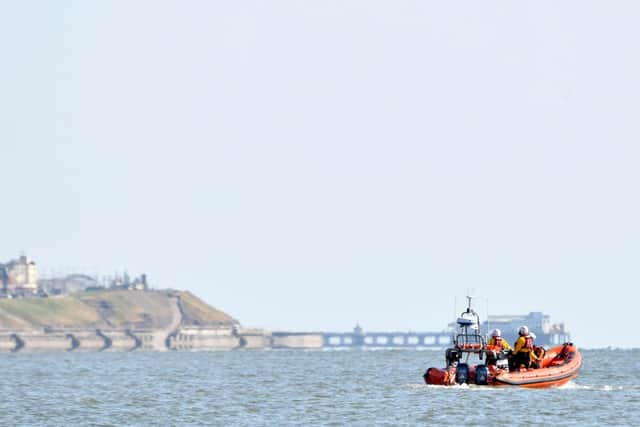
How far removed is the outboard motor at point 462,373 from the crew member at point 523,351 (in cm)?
339

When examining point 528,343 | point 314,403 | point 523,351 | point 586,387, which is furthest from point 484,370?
point 586,387

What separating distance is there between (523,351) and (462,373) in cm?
417

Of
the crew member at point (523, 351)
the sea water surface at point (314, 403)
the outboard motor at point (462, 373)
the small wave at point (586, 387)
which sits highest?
the crew member at point (523, 351)

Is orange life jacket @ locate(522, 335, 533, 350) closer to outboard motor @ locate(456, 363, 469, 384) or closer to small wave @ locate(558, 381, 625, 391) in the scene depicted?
outboard motor @ locate(456, 363, 469, 384)

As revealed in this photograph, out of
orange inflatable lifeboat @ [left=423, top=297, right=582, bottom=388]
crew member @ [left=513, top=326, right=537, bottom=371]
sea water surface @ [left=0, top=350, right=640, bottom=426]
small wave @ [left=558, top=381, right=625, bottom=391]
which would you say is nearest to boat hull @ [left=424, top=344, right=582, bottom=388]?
orange inflatable lifeboat @ [left=423, top=297, right=582, bottom=388]

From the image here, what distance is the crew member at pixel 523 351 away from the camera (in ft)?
342

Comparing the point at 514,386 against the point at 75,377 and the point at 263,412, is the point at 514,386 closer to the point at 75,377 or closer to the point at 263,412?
the point at 263,412

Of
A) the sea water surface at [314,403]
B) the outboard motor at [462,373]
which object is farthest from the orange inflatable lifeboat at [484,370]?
the sea water surface at [314,403]

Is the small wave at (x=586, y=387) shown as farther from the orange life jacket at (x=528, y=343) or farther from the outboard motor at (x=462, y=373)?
the outboard motor at (x=462, y=373)

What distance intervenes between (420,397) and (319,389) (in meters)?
18.6

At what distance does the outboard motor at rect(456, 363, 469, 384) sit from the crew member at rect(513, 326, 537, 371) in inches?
134

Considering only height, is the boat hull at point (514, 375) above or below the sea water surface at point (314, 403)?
above

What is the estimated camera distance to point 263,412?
3738 inches

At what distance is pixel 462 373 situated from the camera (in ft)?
340
